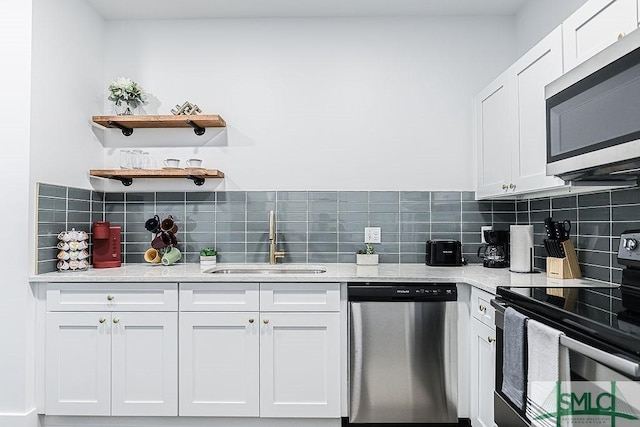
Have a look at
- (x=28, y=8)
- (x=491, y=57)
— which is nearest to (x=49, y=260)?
(x=28, y=8)

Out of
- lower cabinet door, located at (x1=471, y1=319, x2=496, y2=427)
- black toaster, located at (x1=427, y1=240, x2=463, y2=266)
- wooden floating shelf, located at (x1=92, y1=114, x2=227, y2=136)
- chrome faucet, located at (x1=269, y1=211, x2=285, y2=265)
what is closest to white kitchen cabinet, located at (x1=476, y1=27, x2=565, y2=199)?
black toaster, located at (x1=427, y1=240, x2=463, y2=266)

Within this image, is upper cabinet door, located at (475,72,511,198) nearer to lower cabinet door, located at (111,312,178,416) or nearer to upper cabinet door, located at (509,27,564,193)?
upper cabinet door, located at (509,27,564,193)

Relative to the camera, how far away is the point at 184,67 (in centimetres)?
317

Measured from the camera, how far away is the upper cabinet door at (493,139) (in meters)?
2.53

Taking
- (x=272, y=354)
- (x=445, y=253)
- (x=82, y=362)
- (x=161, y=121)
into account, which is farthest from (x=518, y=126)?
(x=82, y=362)

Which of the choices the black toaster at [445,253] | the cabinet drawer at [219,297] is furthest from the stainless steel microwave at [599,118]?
the cabinet drawer at [219,297]

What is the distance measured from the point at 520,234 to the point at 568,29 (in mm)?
1059

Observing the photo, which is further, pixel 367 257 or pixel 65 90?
pixel 367 257

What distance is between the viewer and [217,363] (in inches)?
96.8

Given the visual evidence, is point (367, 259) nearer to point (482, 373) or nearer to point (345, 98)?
point (482, 373)

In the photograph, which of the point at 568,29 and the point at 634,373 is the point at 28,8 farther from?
the point at 634,373

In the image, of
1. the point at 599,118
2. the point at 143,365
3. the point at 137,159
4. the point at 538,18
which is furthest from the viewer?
the point at 137,159

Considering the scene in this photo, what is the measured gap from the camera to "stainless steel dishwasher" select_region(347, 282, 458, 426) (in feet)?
7.91

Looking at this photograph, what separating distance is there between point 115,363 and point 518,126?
248cm
